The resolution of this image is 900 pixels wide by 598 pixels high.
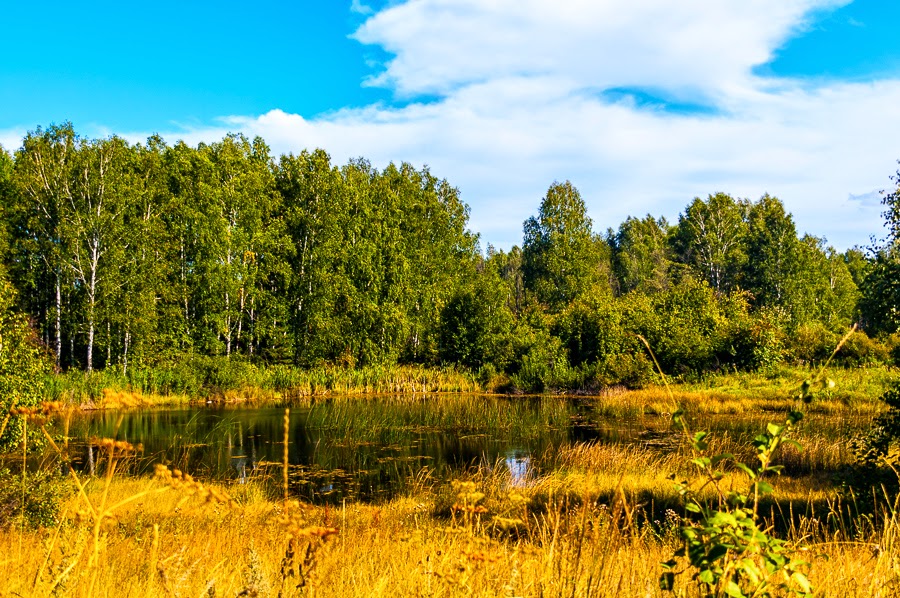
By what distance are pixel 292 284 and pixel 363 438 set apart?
22.5 m

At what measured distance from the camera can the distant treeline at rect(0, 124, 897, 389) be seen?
3108 cm

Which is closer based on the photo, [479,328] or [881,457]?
[881,457]

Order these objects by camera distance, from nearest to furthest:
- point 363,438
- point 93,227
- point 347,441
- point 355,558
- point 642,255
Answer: point 355,558, point 347,441, point 363,438, point 93,227, point 642,255

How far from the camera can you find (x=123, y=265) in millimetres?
31156

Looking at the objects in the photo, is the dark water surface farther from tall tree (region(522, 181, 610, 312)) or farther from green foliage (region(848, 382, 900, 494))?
tall tree (region(522, 181, 610, 312))

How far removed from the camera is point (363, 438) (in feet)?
64.3

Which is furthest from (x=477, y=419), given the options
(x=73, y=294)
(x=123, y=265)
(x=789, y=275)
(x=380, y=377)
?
(x=789, y=275)

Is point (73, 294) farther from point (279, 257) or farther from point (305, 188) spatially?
point (305, 188)

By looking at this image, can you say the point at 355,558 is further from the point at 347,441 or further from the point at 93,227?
the point at 93,227

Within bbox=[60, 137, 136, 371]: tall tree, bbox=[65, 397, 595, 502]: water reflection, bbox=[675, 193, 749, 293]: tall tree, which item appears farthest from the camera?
bbox=[675, 193, 749, 293]: tall tree

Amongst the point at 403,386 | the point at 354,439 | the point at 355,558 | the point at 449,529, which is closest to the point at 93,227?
the point at 403,386

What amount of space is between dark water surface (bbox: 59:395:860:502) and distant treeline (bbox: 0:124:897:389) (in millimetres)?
8110

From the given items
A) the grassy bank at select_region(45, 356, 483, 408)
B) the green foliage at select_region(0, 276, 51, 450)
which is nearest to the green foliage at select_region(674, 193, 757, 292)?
the grassy bank at select_region(45, 356, 483, 408)

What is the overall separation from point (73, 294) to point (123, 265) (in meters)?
3.47
